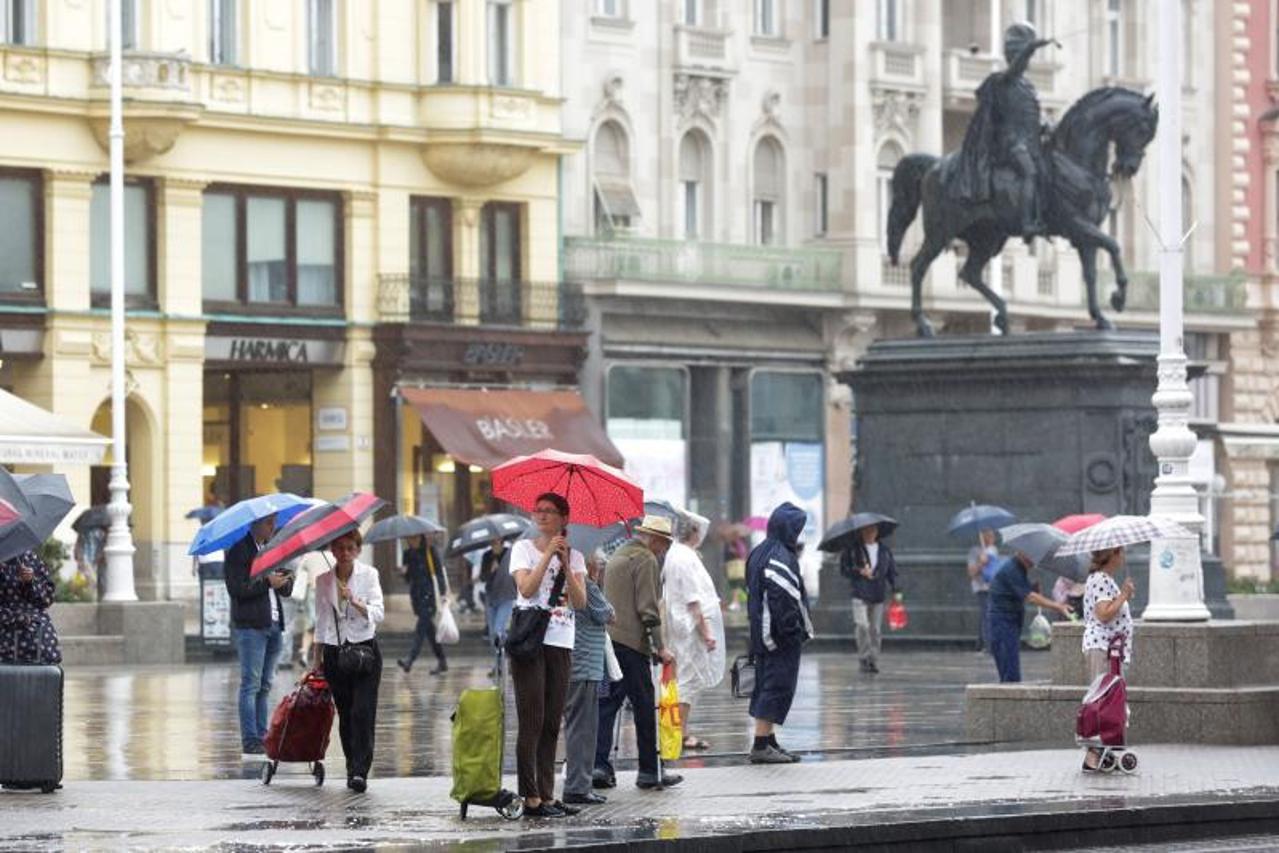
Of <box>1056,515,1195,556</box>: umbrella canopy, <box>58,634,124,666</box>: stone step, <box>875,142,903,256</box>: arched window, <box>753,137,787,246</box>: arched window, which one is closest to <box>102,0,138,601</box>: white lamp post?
<box>58,634,124,666</box>: stone step

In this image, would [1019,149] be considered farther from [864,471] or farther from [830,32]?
[830,32]

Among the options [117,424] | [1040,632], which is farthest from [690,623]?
[117,424]

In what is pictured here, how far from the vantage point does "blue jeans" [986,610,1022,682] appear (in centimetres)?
3319

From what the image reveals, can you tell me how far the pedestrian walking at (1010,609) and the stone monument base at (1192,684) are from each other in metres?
4.89

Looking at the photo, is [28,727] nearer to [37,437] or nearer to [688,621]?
[688,621]

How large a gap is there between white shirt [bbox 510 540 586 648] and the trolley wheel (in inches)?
35.0

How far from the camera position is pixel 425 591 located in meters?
43.2

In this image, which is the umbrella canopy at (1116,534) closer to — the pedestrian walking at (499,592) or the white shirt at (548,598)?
the white shirt at (548,598)

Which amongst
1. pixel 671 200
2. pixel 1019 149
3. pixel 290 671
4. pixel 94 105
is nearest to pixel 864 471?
pixel 1019 149

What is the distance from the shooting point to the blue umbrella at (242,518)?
2642 cm

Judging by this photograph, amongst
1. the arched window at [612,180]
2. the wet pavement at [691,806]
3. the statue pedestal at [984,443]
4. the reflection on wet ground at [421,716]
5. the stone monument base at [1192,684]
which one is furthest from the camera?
the arched window at [612,180]

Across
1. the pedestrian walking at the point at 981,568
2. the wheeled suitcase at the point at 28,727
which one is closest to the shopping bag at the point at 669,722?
the wheeled suitcase at the point at 28,727

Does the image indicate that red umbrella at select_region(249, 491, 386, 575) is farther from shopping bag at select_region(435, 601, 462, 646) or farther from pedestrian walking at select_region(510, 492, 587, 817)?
shopping bag at select_region(435, 601, 462, 646)

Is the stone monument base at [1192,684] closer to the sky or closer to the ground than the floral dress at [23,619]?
closer to the ground
